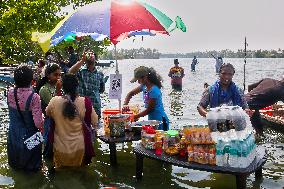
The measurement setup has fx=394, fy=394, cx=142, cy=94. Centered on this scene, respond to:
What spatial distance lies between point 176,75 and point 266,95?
12101 mm

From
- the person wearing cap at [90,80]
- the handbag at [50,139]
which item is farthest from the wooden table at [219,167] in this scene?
the person wearing cap at [90,80]

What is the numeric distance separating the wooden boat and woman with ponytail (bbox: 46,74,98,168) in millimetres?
5810

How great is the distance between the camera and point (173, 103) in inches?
728

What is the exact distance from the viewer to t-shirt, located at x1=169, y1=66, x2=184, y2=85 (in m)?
20.9

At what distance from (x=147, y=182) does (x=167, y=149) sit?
1125 millimetres

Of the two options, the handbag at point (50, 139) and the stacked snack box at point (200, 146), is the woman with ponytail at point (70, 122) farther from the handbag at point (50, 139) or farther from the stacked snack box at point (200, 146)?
the stacked snack box at point (200, 146)

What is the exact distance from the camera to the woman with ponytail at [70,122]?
6156 millimetres


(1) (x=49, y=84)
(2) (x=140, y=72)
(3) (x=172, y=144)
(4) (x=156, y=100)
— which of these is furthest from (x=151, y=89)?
(1) (x=49, y=84)

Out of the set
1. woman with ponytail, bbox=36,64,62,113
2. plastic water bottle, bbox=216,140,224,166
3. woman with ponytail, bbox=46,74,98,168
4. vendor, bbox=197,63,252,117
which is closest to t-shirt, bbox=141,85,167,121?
vendor, bbox=197,63,252,117

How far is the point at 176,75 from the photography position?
21.3 m

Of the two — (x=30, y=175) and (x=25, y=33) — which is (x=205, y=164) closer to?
(x=30, y=175)

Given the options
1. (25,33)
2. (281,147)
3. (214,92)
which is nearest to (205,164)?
(214,92)

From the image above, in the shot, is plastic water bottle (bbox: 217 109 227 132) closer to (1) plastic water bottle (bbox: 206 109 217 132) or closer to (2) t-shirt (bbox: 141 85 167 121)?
(1) plastic water bottle (bbox: 206 109 217 132)

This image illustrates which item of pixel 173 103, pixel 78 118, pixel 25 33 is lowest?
pixel 173 103
